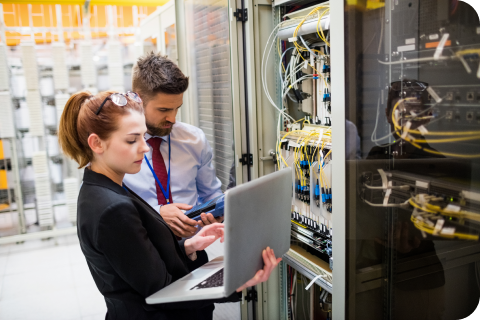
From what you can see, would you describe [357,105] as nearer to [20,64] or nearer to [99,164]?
[99,164]

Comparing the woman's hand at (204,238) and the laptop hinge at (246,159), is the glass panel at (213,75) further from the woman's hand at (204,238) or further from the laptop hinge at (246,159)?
the woman's hand at (204,238)

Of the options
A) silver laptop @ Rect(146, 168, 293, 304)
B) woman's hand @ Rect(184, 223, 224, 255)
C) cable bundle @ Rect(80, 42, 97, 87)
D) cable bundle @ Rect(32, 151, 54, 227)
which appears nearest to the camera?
silver laptop @ Rect(146, 168, 293, 304)

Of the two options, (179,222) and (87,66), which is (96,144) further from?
(87,66)

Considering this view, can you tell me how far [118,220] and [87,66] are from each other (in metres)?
4.17

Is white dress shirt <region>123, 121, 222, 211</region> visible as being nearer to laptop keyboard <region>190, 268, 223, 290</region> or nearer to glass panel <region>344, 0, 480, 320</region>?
laptop keyboard <region>190, 268, 223, 290</region>

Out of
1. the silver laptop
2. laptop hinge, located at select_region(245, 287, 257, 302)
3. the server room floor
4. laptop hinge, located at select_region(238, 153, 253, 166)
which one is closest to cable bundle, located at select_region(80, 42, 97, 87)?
the server room floor

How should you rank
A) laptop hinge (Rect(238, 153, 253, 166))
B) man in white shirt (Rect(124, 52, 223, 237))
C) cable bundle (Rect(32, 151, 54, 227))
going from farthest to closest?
cable bundle (Rect(32, 151, 54, 227)) → laptop hinge (Rect(238, 153, 253, 166)) → man in white shirt (Rect(124, 52, 223, 237))

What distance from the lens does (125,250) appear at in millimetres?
1183

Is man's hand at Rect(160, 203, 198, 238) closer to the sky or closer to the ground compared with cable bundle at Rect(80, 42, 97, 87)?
closer to the ground

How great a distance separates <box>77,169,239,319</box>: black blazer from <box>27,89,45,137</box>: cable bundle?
384 cm

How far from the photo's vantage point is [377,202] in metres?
1.53

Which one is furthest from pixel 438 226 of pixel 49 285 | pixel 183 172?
pixel 49 285

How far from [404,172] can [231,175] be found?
1248mm

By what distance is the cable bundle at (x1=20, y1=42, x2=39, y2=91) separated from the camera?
4.52 m
